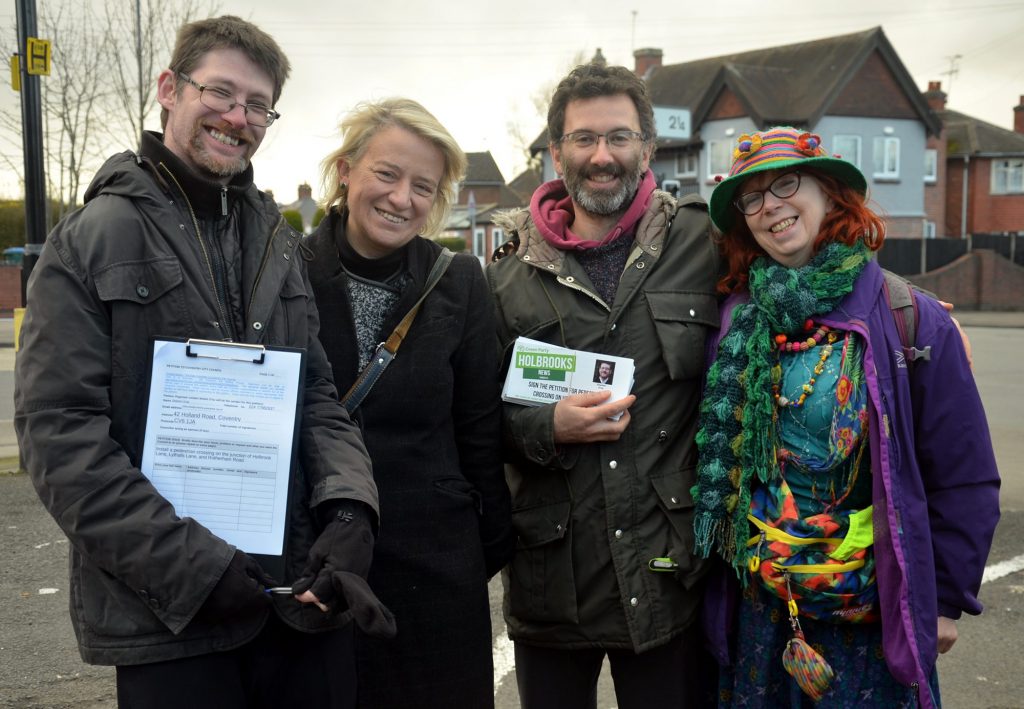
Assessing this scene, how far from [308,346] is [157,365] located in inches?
17.2

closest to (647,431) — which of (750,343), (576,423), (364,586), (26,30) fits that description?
(576,423)

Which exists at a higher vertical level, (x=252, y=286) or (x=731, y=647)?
(x=252, y=286)

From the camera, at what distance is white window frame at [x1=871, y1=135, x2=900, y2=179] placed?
121ft

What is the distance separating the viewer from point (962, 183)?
4175cm

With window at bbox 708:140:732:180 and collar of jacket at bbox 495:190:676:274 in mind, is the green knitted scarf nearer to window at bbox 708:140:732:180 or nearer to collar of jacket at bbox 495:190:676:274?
collar of jacket at bbox 495:190:676:274

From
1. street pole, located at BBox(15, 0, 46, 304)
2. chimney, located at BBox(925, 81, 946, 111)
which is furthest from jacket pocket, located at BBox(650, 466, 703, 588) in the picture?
chimney, located at BBox(925, 81, 946, 111)

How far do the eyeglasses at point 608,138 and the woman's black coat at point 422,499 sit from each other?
66cm

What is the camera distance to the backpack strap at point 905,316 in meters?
2.65

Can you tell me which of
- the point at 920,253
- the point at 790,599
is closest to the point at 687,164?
the point at 920,253

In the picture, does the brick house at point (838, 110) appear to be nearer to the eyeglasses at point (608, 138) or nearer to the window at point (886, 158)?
the window at point (886, 158)

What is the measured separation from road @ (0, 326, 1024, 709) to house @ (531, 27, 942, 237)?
3111cm

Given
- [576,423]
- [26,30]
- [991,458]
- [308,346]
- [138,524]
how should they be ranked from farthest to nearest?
[26,30]
[576,423]
[991,458]
[308,346]
[138,524]

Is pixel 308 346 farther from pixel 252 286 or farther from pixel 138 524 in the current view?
pixel 138 524

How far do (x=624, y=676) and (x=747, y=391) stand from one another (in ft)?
3.21
